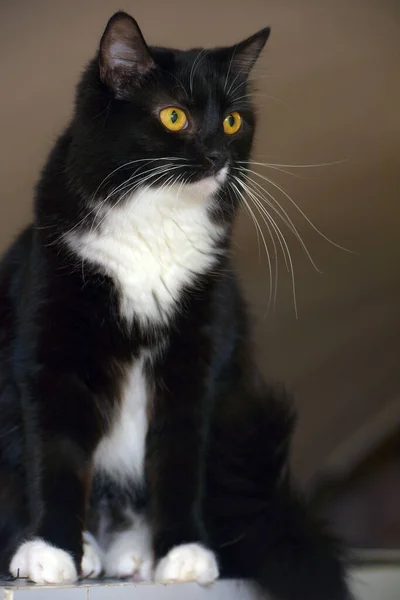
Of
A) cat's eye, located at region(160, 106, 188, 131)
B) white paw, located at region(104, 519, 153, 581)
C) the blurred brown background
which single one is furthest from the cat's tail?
the blurred brown background

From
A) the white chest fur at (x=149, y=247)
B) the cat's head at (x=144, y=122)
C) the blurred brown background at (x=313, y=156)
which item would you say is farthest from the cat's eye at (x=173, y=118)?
the blurred brown background at (x=313, y=156)

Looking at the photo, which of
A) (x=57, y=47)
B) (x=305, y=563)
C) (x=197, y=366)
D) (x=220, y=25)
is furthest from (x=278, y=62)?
(x=305, y=563)

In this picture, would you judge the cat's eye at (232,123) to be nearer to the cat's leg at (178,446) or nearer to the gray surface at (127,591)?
the cat's leg at (178,446)

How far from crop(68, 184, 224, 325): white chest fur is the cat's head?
4cm

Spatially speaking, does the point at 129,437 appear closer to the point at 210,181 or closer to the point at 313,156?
the point at 210,181

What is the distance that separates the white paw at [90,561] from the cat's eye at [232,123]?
752 mm

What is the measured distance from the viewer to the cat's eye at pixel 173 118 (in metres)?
1.29

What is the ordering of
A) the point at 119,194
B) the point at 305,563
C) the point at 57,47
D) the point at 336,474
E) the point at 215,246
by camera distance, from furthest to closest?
the point at 336,474 < the point at 57,47 < the point at 215,246 < the point at 119,194 < the point at 305,563

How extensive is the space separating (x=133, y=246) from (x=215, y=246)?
0.17m

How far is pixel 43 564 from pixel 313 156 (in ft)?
5.04

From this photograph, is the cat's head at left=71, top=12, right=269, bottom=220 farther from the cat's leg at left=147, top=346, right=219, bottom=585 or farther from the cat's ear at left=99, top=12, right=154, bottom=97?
the cat's leg at left=147, top=346, right=219, bottom=585

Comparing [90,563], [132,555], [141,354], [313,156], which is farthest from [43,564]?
[313,156]

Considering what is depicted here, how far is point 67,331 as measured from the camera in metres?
1.27

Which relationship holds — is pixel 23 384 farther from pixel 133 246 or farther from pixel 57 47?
pixel 57 47
